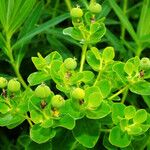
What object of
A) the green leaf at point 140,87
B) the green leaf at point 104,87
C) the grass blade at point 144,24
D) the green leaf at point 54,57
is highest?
the green leaf at point 54,57

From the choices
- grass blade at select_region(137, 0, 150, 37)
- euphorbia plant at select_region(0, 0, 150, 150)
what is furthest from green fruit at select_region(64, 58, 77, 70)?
grass blade at select_region(137, 0, 150, 37)

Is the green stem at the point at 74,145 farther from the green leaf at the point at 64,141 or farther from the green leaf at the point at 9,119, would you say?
the green leaf at the point at 9,119

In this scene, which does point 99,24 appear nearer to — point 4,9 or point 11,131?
point 4,9

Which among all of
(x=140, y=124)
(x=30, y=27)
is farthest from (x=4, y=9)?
(x=140, y=124)

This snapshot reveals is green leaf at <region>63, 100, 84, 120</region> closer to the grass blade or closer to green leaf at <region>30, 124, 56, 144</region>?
green leaf at <region>30, 124, 56, 144</region>

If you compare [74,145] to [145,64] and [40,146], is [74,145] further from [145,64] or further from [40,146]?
[145,64]

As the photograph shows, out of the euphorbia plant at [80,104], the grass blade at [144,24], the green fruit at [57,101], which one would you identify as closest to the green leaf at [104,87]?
the euphorbia plant at [80,104]
